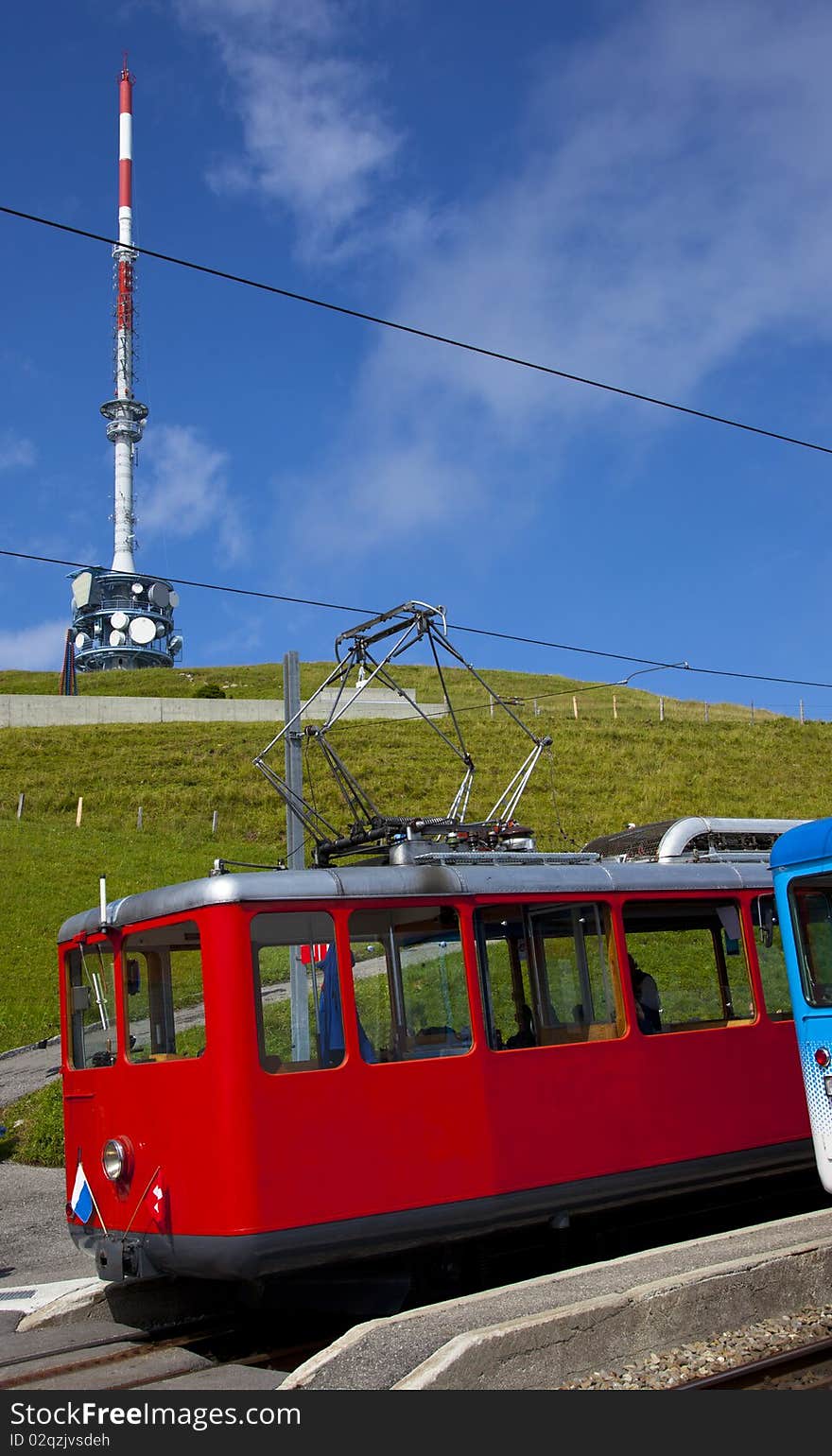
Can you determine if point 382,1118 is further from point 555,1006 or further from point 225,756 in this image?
point 225,756

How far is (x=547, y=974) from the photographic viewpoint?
8.20 m

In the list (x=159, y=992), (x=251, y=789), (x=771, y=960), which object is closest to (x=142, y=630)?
(x=251, y=789)

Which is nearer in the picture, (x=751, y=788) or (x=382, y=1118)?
(x=382, y=1118)

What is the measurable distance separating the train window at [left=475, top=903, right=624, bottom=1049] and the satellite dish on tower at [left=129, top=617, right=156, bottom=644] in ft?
314

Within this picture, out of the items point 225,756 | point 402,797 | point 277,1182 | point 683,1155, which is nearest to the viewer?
point 277,1182

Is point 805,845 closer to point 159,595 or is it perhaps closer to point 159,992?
point 159,992

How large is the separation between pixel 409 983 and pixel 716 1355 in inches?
106

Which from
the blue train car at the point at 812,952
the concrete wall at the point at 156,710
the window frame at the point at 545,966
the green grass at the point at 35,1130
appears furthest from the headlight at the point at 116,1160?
the concrete wall at the point at 156,710

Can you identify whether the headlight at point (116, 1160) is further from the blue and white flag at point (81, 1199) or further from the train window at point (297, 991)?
the train window at point (297, 991)

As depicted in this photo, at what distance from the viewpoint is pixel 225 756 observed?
45.9 meters

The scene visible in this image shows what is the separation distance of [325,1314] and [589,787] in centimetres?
3384

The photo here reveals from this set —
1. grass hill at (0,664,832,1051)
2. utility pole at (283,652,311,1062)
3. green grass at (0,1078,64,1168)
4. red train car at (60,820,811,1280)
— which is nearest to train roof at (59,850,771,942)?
red train car at (60,820,811,1280)

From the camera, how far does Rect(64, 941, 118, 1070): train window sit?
26.2 ft
